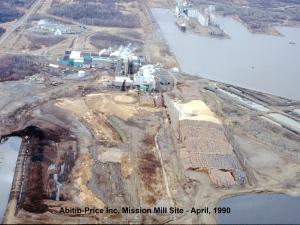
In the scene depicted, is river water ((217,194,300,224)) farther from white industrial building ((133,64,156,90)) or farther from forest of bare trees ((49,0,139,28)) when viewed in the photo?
forest of bare trees ((49,0,139,28))

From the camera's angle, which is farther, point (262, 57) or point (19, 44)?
point (262, 57)

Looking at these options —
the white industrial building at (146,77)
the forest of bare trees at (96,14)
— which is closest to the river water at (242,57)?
the forest of bare trees at (96,14)

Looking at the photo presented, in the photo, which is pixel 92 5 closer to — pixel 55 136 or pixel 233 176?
pixel 55 136

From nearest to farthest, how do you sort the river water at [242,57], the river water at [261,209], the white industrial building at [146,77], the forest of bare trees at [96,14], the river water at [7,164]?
1. the river water at [261,209]
2. the river water at [7,164]
3. the white industrial building at [146,77]
4. the river water at [242,57]
5. the forest of bare trees at [96,14]

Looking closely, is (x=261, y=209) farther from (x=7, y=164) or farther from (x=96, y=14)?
(x=96, y=14)

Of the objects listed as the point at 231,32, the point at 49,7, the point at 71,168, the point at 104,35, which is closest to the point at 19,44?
the point at 104,35

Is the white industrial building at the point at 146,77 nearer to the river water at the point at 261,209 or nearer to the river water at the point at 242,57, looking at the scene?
the river water at the point at 242,57
